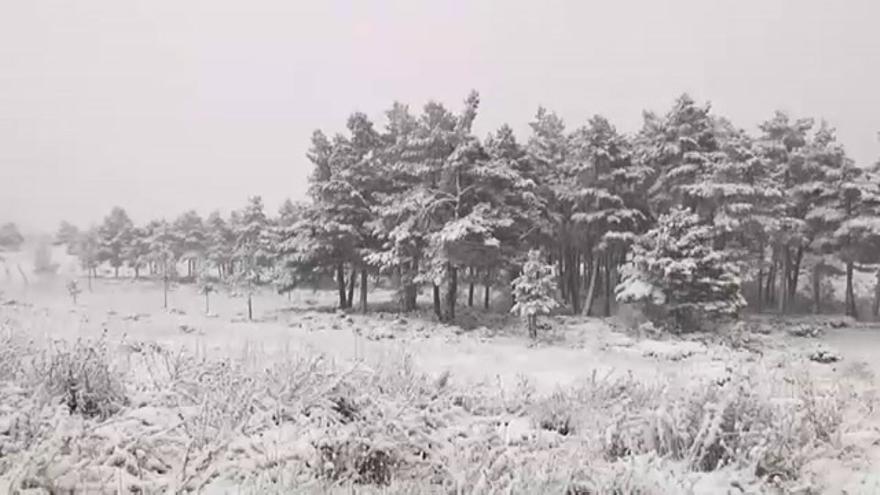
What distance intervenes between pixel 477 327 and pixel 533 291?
3.46m

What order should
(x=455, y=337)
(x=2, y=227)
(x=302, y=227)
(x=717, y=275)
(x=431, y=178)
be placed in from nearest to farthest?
(x=2, y=227), (x=455, y=337), (x=717, y=275), (x=431, y=178), (x=302, y=227)

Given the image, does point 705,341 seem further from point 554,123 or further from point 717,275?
Result: point 554,123

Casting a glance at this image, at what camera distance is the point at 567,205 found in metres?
29.3

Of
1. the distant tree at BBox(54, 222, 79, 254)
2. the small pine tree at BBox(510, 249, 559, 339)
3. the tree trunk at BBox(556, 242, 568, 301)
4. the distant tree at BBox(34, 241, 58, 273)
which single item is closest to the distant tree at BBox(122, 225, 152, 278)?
the distant tree at BBox(54, 222, 79, 254)

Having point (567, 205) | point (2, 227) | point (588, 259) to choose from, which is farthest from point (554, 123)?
point (2, 227)

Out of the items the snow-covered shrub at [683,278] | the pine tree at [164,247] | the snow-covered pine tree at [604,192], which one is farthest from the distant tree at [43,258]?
the pine tree at [164,247]

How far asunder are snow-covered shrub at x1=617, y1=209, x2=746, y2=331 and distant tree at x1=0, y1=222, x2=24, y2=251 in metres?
18.5

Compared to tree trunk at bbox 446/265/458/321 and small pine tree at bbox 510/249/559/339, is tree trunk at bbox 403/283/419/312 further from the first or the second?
small pine tree at bbox 510/249/559/339

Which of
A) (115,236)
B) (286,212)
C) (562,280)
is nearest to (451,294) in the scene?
(562,280)

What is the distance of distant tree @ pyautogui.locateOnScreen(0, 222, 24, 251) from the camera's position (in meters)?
11.3

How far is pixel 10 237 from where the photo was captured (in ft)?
37.8

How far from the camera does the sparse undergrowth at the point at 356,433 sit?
3.28 m

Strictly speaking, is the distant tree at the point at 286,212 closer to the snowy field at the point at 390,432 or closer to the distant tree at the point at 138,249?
the distant tree at the point at 138,249

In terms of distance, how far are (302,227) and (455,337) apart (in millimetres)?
11304
